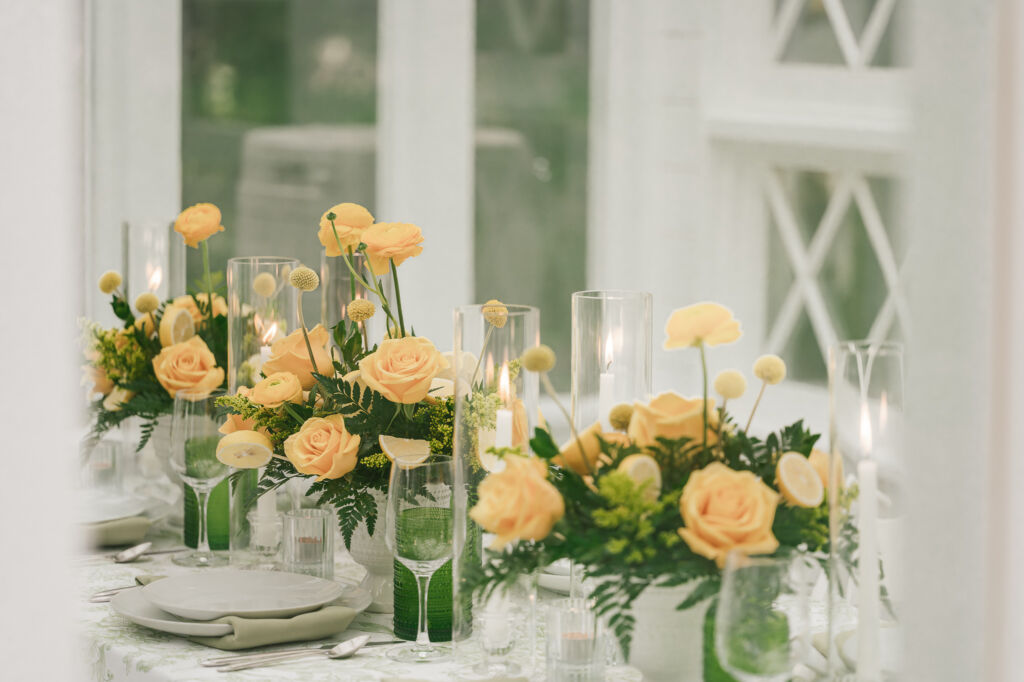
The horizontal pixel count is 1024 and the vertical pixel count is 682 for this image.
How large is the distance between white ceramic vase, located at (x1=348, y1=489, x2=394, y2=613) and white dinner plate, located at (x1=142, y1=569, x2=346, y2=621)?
0.04 meters

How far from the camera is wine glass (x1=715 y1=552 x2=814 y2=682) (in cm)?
104

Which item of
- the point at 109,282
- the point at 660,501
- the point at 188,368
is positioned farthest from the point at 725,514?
the point at 109,282

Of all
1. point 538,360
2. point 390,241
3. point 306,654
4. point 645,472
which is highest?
point 390,241

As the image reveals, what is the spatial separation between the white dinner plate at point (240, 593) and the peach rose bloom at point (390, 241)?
0.39 metres

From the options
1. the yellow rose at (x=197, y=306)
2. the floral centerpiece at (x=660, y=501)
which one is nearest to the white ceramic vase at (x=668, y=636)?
the floral centerpiece at (x=660, y=501)

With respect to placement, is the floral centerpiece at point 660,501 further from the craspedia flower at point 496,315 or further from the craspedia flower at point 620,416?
the craspedia flower at point 496,315

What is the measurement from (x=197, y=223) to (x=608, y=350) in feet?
2.41

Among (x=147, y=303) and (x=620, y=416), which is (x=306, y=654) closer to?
(x=620, y=416)

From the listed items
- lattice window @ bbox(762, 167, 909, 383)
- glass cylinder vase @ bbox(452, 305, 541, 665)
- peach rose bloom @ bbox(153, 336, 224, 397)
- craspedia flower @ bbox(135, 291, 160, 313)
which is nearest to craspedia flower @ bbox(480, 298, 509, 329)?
glass cylinder vase @ bbox(452, 305, 541, 665)

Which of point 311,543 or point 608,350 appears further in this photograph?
point 311,543

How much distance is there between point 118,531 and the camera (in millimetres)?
1801

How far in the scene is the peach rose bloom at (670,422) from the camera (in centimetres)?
121

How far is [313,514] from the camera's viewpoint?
1.60 meters

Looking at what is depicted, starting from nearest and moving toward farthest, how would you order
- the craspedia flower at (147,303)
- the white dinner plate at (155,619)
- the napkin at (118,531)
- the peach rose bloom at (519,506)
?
the peach rose bloom at (519,506) → the white dinner plate at (155,619) → the napkin at (118,531) → the craspedia flower at (147,303)
